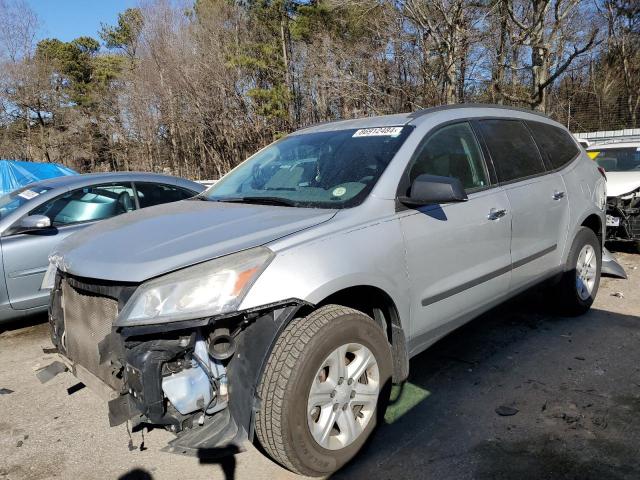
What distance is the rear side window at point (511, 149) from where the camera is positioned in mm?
3738

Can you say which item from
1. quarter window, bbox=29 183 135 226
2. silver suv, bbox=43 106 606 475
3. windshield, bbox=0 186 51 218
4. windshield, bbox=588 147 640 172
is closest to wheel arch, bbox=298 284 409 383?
silver suv, bbox=43 106 606 475

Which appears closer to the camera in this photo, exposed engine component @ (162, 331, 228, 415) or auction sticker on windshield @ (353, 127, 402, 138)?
exposed engine component @ (162, 331, 228, 415)

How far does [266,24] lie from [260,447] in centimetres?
2500

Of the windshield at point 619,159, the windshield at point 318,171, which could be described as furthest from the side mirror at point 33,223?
the windshield at point 619,159

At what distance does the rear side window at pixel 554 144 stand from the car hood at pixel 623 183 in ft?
9.37

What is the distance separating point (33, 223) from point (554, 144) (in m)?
4.78

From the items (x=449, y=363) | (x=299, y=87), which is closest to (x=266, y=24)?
(x=299, y=87)

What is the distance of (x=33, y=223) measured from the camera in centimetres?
471

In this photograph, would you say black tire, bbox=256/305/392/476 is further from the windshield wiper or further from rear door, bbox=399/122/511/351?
the windshield wiper

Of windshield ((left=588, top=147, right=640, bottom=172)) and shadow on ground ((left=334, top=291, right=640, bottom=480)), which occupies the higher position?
windshield ((left=588, top=147, right=640, bottom=172))

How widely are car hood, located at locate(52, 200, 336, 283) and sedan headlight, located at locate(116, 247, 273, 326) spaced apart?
54 mm

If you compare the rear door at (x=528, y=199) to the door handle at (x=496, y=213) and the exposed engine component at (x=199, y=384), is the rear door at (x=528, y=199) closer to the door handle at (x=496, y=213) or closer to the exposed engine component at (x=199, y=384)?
the door handle at (x=496, y=213)

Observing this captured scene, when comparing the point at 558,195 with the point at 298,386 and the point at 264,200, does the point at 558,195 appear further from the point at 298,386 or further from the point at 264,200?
the point at 298,386

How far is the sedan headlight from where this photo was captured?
2166mm
